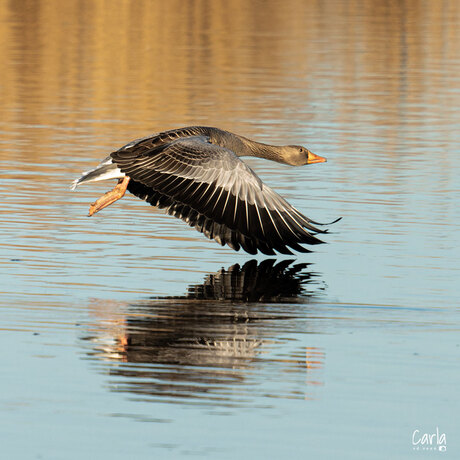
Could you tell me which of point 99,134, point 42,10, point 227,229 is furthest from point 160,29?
point 227,229

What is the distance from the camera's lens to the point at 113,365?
9906mm

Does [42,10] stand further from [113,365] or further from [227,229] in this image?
[113,365]

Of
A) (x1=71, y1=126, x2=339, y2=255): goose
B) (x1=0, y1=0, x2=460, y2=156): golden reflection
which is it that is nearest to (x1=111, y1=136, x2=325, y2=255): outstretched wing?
(x1=71, y1=126, x2=339, y2=255): goose

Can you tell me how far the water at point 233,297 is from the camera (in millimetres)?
8656

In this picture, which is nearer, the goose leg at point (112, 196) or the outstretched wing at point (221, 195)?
the outstretched wing at point (221, 195)

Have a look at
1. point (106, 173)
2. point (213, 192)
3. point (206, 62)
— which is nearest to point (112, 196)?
point (106, 173)

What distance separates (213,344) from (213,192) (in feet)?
10.6

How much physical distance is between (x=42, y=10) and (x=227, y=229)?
4732cm

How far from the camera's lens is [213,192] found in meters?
13.5
